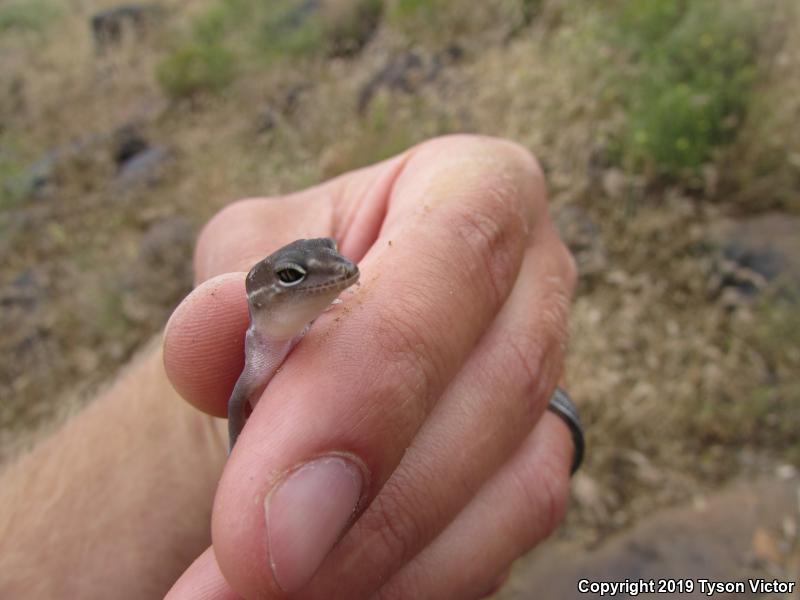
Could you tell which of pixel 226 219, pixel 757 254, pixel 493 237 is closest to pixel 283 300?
pixel 493 237

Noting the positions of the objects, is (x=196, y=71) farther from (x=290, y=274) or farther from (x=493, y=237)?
(x=290, y=274)

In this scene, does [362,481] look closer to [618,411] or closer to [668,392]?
[618,411]

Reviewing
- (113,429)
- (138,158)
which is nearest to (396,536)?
(113,429)

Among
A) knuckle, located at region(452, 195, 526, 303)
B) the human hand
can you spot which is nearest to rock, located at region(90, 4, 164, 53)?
the human hand

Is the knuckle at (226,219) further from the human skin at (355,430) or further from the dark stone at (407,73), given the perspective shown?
the dark stone at (407,73)

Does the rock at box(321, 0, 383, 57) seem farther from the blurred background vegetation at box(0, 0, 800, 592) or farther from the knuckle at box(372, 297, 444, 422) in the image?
the knuckle at box(372, 297, 444, 422)

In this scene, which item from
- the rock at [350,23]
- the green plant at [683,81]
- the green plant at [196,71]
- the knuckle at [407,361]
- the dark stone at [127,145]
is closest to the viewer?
the knuckle at [407,361]

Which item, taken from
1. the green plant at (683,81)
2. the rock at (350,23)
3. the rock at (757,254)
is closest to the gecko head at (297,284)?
the rock at (757,254)
